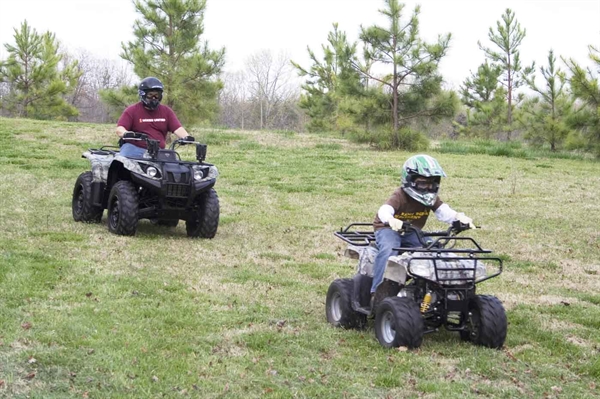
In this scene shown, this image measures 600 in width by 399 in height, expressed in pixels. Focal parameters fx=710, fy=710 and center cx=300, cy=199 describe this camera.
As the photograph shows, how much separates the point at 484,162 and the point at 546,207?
810 cm

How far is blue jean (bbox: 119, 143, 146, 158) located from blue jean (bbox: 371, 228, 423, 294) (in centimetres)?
518

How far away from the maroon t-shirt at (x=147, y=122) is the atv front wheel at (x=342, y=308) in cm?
502

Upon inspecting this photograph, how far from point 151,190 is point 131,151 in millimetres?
791

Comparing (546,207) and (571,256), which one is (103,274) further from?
(546,207)

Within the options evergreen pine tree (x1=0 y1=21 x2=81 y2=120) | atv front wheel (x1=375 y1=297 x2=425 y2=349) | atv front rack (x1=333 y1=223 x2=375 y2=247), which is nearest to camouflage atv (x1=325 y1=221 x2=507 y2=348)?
atv front wheel (x1=375 y1=297 x2=425 y2=349)

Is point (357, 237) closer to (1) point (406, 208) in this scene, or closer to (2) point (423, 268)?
(1) point (406, 208)

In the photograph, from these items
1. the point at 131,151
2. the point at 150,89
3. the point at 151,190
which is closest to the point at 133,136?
the point at 131,151

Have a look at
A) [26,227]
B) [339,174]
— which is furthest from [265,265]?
[339,174]

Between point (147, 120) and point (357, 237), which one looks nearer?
point (357, 237)

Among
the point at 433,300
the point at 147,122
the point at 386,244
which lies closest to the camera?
the point at 433,300

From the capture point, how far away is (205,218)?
10.4 meters

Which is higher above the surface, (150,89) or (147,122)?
(150,89)

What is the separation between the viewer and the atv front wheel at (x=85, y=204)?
10.8m

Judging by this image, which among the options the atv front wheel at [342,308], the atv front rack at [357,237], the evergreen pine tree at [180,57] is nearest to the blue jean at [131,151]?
the atv front rack at [357,237]
